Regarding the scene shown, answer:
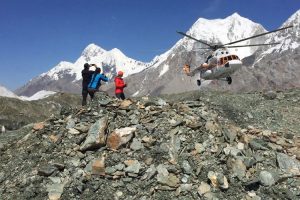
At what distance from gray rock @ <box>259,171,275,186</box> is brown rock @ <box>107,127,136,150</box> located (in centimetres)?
610

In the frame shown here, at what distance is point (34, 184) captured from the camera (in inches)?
687

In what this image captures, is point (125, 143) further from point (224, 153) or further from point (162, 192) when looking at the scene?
point (224, 153)

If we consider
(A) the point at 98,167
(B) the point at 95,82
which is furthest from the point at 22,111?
(A) the point at 98,167

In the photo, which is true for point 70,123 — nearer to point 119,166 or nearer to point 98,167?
point 98,167

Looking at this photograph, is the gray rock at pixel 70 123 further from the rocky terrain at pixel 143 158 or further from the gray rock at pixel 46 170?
the gray rock at pixel 46 170

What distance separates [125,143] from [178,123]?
9.22 ft

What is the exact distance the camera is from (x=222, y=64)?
153 ft

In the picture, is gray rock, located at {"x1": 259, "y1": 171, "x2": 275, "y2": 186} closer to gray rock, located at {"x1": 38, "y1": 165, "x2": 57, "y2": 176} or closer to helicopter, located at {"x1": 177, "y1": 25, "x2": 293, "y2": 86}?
gray rock, located at {"x1": 38, "y1": 165, "x2": 57, "y2": 176}

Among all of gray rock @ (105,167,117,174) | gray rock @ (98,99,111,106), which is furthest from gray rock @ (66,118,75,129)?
gray rock @ (105,167,117,174)

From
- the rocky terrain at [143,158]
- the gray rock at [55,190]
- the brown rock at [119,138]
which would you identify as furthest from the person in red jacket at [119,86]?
the gray rock at [55,190]

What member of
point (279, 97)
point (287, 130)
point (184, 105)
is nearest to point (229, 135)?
point (184, 105)

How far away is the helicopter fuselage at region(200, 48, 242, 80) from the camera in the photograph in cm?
4584

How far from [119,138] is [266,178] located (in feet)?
22.2

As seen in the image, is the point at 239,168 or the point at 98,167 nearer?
the point at 98,167
